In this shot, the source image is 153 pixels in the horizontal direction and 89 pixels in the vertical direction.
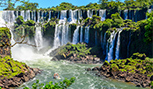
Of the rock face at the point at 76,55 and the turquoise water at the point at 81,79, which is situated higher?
the rock face at the point at 76,55

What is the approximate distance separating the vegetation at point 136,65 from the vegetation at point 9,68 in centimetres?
1500

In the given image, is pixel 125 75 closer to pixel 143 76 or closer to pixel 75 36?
pixel 143 76

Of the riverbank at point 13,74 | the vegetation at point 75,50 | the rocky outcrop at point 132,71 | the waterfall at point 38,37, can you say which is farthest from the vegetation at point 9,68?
the waterfall at point 38,37

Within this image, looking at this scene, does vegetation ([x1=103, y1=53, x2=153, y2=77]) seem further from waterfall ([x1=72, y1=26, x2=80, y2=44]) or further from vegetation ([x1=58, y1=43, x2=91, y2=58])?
waterfall ([x1=72, y1=26, x2=80, y2=44])

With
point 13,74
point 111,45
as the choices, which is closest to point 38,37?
point 111,45

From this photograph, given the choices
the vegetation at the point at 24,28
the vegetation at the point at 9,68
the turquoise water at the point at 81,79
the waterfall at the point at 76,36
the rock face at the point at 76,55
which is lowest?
the turquoise water at the point at 81,79

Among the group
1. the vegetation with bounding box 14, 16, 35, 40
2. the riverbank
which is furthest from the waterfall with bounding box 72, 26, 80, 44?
the riverbank

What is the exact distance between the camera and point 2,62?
91.7ft

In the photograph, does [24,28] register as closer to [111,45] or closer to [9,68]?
[111,45]

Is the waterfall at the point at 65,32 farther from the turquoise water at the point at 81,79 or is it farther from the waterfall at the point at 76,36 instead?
the turquoise water at the point at 81,79

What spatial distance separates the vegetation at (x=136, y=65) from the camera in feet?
89.7

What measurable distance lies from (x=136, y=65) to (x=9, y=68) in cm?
2066

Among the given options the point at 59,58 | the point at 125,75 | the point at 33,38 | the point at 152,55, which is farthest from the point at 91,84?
the point at 33,38

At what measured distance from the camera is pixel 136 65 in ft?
95.0
